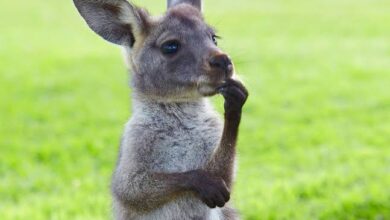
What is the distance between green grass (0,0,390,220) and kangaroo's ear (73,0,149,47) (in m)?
0.74

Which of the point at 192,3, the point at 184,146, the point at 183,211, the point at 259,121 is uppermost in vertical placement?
the point at 192,3

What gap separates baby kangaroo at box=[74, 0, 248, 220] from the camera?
4043 millimetres

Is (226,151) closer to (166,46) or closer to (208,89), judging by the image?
(208,89)

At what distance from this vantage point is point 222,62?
4008mm

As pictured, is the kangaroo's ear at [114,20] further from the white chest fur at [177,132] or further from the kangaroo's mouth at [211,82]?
the kangaroo's mouth at [211,82]

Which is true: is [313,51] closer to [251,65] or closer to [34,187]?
[251,65]

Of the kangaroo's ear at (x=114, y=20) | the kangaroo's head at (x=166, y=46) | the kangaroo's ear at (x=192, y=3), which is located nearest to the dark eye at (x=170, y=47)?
the kangaroo's head at (x=166, y=46)

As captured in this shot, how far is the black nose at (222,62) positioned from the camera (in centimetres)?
400

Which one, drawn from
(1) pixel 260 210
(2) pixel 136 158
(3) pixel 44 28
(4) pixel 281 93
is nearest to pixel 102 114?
(4) pixel 281 93

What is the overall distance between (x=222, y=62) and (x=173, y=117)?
0.49 metres

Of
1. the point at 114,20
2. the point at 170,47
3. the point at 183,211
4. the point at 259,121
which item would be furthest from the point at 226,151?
the point at 259,121

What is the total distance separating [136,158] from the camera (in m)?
4.23

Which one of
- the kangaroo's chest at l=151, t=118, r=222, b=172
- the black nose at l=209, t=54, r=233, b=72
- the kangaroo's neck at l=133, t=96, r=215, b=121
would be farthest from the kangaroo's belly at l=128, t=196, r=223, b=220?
the black nose at l=209, t=54, r=233, b=72

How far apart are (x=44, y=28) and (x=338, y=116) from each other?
9.62 m
